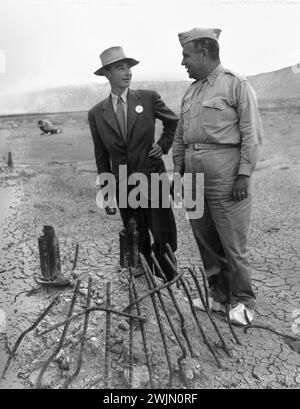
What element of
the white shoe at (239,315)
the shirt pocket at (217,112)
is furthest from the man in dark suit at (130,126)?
the white shoe at (239,315)

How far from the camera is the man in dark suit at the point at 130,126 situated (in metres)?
3.06

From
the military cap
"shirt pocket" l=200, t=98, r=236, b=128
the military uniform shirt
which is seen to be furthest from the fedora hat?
"shirt pocket" l=200, t=98, r=236, b=128

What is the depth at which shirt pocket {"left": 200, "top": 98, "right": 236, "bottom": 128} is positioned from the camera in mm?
2676

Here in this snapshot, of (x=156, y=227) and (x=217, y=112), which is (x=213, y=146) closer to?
(x=217, y=112)

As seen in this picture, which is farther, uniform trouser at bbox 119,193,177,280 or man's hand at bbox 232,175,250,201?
uniform trouser at bbox 119,193,177,280

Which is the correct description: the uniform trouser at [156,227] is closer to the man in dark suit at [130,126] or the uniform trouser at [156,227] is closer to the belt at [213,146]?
the man in dark suit at [130,126]

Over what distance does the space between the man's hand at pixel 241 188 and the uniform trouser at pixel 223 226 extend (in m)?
0.05

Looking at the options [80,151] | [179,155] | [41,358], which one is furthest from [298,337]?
[80,151]

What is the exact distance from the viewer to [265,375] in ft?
8.66

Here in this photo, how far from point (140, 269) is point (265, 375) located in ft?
4.46

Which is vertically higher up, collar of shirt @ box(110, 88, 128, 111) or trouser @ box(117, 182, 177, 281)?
collar of shirt @ box(110, 88, 128, 111)

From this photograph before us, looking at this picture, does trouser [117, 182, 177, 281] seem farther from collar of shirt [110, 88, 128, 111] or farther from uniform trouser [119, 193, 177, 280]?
collar of shirt [110, 88, 128, 111]

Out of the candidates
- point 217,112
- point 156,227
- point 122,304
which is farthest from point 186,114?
point 122,304

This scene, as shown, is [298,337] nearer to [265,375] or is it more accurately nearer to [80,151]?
[265,375]
